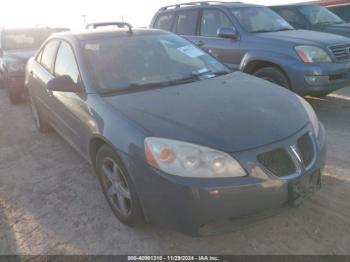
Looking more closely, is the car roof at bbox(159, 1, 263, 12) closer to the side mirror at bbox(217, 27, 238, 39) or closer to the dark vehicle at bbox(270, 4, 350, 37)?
the side mirror at bbox(217, 27, 238, 39)

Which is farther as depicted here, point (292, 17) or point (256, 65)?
point (292, 17)

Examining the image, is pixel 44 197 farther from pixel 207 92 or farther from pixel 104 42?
pixel 207 92

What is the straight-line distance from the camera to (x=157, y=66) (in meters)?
3.59

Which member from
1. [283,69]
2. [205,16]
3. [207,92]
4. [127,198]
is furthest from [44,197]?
[205,16]

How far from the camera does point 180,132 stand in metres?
2.48

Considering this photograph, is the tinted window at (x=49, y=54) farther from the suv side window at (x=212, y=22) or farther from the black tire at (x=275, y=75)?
the black tire at (x=275, y=75)

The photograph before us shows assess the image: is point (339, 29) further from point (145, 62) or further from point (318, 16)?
point (145, 62)

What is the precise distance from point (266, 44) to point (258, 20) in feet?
3.08

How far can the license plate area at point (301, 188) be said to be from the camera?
2428 millimetres

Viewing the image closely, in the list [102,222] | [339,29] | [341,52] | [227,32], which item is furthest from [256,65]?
[102,222]

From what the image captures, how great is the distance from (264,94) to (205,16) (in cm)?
384

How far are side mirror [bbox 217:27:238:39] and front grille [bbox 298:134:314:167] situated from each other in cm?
357

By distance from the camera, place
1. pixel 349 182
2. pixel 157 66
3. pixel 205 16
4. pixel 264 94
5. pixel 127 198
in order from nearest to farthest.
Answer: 1. pixel 127 198
2. pixel 264 94
3. pixel 349 182
4. pixel 157 66
5. pixel 205 16

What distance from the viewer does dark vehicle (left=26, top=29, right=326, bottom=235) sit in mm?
2332
